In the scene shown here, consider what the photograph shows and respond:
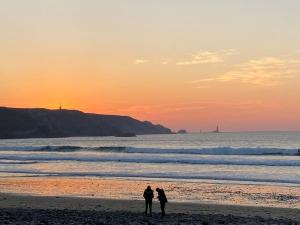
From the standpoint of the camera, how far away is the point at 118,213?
798 inches

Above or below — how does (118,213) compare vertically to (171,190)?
below

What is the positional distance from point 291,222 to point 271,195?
313 inches

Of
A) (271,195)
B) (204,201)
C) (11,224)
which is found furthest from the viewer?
(271,195)

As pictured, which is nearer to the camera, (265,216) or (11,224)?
(11,224)

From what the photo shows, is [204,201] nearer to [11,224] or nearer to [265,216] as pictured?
[265,216]

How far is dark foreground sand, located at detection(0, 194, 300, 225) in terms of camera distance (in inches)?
715

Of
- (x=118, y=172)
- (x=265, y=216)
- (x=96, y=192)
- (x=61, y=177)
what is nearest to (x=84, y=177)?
(x=61, y=177)

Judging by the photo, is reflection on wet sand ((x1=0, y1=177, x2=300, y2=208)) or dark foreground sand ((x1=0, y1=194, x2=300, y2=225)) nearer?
dark foreground sand ((x1=0, y1=194, x2=300, y2=225))

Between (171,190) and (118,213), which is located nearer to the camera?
(118,213)

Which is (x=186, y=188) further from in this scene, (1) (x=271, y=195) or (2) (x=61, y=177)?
(2) (x=61, y=177)

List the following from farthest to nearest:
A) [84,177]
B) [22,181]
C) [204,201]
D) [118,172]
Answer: [118,172], [84,177], [22,181], [204,201]

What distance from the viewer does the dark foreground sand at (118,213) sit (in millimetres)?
18172

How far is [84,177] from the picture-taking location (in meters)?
36.2

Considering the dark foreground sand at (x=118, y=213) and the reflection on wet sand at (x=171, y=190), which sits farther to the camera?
the reflection on wet sand at (x=171, y=190)
